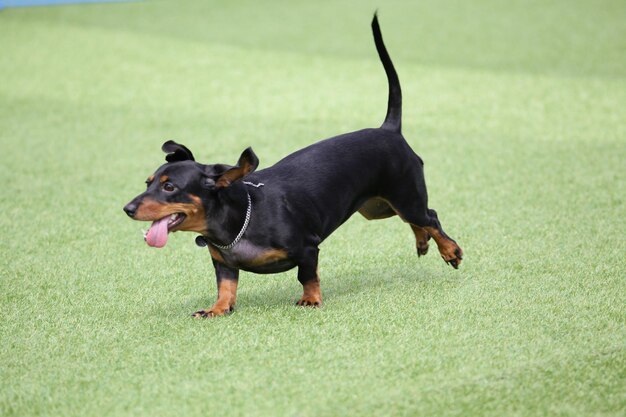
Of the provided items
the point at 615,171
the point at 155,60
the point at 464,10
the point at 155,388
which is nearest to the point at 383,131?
the point at 155,388

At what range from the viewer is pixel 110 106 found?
7.76 metres

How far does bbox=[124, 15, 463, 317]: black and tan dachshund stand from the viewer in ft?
9.88

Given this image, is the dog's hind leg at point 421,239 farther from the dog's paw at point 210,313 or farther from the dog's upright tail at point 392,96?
the dog's paw at point 210,313

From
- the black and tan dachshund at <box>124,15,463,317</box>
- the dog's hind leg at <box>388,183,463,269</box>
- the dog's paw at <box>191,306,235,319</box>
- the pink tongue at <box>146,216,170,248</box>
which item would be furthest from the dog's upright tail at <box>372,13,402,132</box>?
the pink tongue at <box>146,216,170,248</box>

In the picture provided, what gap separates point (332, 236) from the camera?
450 cm

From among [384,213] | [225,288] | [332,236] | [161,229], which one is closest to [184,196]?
[161,229]

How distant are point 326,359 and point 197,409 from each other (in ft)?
1.59

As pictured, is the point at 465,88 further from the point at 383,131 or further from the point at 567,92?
the point at 383,131

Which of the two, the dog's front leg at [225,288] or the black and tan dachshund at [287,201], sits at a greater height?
the black and tan dachshund at [287,201]

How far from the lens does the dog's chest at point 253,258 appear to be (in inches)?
123

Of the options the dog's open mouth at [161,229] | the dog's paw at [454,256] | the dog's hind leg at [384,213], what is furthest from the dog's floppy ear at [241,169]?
the dog's paw at [454,256]

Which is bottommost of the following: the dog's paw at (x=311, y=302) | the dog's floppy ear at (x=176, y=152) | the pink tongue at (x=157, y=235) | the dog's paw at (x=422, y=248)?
the dog's paw at (x=311, y=302)

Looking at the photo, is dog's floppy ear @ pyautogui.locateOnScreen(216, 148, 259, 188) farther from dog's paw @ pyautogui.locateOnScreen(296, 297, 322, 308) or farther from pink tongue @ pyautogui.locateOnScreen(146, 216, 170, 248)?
dog's paw @ pyautogui.locateOnScreen(296, 297, 322, 308)

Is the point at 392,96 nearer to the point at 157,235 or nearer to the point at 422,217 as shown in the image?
the point at 422,217
